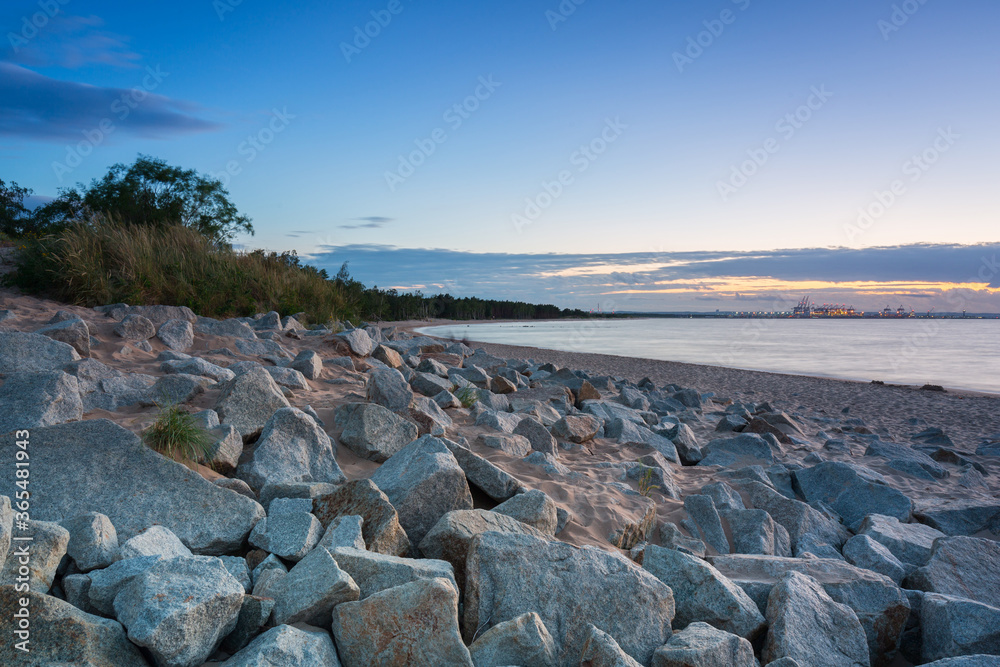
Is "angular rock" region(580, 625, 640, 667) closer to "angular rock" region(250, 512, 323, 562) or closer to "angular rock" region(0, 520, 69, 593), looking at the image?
"angular rock" region(250, 512, 323, 562)

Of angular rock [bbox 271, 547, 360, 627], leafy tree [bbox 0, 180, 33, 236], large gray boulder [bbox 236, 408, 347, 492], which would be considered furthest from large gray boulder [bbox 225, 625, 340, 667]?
leafy tree [bbox 0, 180, 33, 236]

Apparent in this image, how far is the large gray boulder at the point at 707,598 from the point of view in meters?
2.93

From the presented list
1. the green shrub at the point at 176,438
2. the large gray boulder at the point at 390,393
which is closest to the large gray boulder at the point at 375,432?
the large gray boulder at the point at 390,393

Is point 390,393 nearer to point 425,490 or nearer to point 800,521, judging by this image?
point 425,490

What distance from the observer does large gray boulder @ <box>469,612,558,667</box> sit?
7.89 ft

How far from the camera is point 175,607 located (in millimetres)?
2131

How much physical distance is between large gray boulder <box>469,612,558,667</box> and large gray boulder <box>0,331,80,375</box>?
174 inches

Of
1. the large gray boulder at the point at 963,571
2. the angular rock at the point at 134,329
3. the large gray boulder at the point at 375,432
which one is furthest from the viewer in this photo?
the angular rock at the point at 134,329

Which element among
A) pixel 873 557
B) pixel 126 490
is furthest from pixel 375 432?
pixel 873 557

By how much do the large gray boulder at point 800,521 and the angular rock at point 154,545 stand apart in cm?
433

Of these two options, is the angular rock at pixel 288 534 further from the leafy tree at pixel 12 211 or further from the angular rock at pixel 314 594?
the leafy tree at pixel 12 211

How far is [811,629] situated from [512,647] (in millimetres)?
1630

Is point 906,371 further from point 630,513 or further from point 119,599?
point 119,599

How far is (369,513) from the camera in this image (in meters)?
3.17
